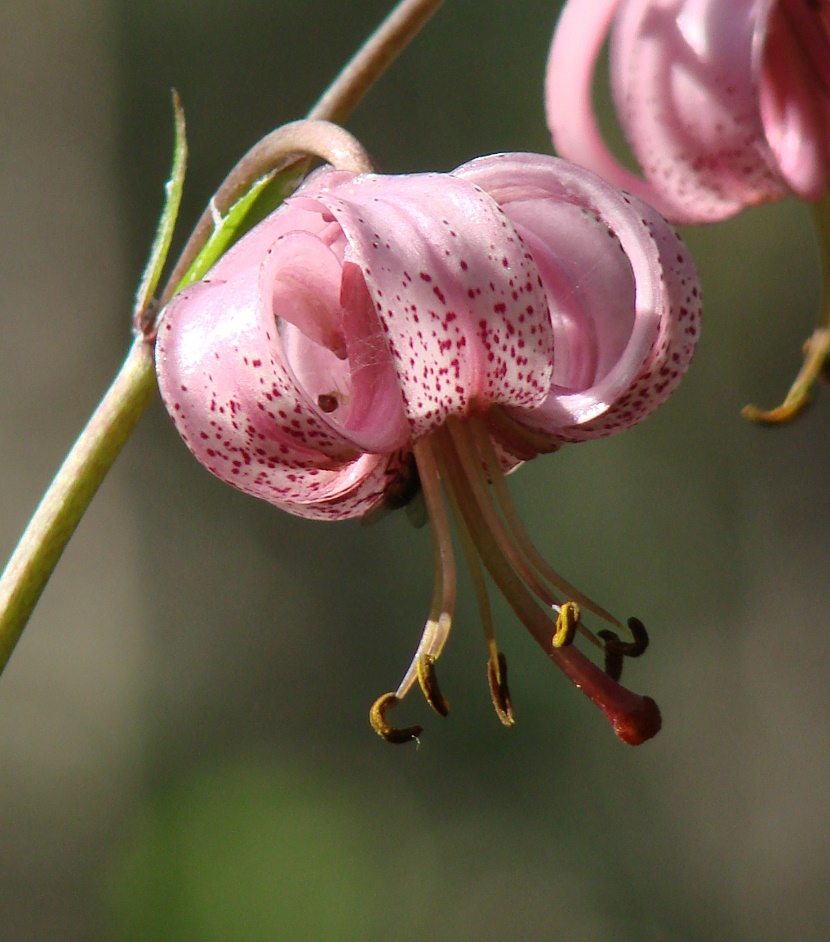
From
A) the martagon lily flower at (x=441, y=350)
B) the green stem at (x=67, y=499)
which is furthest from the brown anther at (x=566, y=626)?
the green stem at (x=67, y=499)

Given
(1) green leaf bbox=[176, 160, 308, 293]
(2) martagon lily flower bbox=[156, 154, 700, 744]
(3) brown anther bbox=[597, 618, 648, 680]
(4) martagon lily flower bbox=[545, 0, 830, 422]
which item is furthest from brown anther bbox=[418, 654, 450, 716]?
(4) martagon lily flower bbox=[545, 0, 830, 422]

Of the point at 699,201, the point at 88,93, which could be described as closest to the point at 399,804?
the point at 88,93

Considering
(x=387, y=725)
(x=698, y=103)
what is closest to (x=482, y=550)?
(x=387, y=725)

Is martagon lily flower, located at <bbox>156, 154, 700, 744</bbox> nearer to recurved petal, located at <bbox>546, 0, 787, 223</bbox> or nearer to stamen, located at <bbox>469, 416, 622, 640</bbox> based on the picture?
stamen, located at <bbox>469, 416, 622, 640</bbox>

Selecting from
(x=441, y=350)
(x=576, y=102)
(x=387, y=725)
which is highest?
(x=576, y=102)

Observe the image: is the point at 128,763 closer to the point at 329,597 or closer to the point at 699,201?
the point at 329,597

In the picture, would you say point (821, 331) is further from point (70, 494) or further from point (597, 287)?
point (70, 494)
